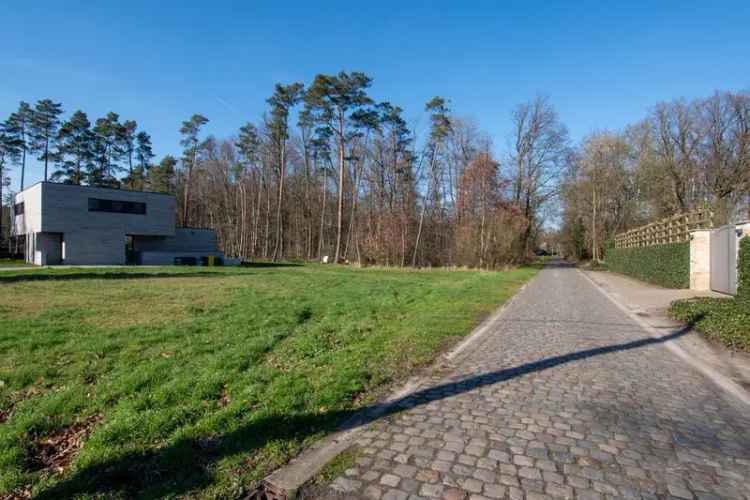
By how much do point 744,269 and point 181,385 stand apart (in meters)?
13.3

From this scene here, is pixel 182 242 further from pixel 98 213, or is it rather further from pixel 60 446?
pixel 60 446

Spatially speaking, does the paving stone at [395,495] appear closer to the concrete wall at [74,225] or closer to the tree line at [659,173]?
the tree line at [659,173]

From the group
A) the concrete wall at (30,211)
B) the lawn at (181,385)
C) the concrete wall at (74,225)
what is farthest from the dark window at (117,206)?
the lawn at (181,385)

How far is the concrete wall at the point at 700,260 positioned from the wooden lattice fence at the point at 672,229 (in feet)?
2.15

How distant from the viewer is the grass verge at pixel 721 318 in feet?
23.4

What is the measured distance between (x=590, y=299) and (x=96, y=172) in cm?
5552

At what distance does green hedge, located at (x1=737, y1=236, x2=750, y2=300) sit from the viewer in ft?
34.5

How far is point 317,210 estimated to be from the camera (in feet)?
181

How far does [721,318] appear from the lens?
8.34m

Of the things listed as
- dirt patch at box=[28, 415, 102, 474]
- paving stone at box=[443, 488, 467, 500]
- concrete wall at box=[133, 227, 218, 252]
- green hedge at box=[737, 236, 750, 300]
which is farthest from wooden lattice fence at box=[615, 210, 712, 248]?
concrete wall at box=[133, 227, 218, 252]

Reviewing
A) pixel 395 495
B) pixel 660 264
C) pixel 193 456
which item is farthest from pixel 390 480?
pixel 660 264

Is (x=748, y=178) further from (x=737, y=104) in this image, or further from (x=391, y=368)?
(x=391, y=368)

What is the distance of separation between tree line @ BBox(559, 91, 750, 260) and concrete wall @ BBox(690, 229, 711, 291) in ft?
35.1

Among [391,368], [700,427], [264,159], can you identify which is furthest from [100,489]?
[264,159]
